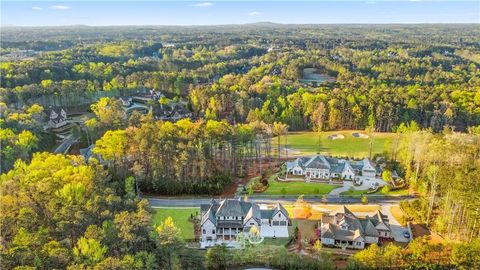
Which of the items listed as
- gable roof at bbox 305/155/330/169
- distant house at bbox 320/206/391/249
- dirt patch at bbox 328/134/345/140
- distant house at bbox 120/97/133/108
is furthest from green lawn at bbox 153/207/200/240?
distant house at bbox 120/97/133/108

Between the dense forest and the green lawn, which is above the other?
the dense forest

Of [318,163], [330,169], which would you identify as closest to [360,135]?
[330,169]

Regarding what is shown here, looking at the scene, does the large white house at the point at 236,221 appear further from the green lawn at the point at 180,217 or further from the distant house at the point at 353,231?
the distant house at the point at 353,231

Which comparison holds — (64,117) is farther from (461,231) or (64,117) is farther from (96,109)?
(461,231)

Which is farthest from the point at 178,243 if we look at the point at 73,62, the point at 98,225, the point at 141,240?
the point at 73,62

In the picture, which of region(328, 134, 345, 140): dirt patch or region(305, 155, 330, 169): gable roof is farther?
region(328, 134, 345, 140): dirt patch

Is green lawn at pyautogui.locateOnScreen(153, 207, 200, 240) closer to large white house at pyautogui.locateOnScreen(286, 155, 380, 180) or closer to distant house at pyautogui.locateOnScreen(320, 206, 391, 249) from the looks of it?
distant house at pyautogui.locateOnScreen(320, 206, 391, 249)
